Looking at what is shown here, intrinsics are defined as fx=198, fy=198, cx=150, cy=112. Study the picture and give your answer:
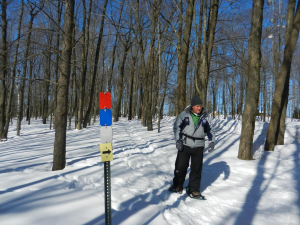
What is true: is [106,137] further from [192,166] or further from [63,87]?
[63,87]

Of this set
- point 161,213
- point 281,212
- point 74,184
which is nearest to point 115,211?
point 161,213

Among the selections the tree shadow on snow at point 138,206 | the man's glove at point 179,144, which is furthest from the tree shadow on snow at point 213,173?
the man's glove at point 179,144

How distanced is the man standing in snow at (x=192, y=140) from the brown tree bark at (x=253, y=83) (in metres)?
2.73

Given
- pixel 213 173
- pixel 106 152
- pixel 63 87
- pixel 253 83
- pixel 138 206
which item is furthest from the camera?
pixel 253 83

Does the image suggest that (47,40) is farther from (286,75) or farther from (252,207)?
(252,207)

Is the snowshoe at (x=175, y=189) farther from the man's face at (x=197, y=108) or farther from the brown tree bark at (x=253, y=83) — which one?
the brown tree bark at (x=253, y=83)

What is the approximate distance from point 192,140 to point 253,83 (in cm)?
352

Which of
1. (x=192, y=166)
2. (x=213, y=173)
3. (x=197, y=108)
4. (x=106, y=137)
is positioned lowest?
(x=213, y=173)

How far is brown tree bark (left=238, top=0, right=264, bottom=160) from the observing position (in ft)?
19.6

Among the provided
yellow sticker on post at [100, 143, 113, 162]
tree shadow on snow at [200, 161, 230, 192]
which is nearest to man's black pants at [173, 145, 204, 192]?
tree shadow on snow at [200, 161, 230, 192]

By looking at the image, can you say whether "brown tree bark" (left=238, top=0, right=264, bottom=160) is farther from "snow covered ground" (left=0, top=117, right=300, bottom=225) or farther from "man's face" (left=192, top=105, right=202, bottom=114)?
"man's face" (left=192, top=105, right=202, bottom=114)

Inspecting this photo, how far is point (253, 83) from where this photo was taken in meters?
6.02

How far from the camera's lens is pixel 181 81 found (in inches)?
329

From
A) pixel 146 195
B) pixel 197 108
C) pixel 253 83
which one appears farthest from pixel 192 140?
pixel 253 83
